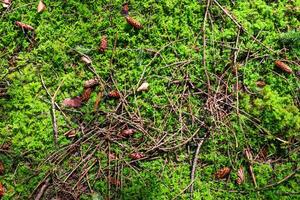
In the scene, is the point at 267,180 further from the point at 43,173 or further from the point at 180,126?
the point at 43,173

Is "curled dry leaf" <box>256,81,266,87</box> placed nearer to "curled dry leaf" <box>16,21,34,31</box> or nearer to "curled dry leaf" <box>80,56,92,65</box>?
"curled dry leaf" <box>80,56,92,65</box>

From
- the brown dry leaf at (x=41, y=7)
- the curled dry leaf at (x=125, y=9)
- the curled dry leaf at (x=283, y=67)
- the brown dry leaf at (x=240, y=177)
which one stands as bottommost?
the brown dry leaf at (x=240, y=177)

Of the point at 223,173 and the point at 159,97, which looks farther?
the point at 159,97

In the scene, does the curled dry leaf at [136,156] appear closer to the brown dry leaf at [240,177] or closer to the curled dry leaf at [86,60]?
the brown dry leaf at [240,177]

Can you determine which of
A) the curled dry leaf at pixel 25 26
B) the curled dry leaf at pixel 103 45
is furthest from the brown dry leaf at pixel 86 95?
the curled dry leaf at pixel 25 26

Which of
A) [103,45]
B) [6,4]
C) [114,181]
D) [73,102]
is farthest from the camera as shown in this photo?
[6,4]

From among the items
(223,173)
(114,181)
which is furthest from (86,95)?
(223,173)

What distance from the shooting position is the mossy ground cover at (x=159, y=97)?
319 cm

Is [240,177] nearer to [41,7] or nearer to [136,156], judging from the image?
[136,156]

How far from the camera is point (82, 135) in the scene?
3270 millimetres

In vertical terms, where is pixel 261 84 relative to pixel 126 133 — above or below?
above

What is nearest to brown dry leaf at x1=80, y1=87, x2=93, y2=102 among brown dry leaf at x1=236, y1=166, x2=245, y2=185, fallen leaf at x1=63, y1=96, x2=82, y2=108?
fallen leaf at x1=63, y1=96, x2=82, y2=108

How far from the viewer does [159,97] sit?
3.39 metres

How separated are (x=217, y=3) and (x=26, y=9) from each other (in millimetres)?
1788
